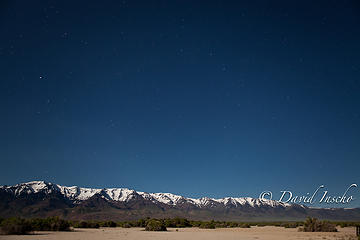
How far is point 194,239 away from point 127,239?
6614mm

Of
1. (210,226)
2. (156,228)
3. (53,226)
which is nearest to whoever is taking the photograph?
(53,226)

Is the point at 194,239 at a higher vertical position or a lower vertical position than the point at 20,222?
lower

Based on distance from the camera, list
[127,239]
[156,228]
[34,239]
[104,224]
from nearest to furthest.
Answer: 1. [34,239]
2. [127,239]
3. [156,228]
4. [104,224]

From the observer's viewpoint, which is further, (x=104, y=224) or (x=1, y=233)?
(x=104, y=224)

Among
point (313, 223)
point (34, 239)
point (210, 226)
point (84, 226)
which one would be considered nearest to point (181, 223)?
point (210, 226)

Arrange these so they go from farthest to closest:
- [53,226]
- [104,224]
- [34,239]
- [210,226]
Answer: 1. [104,224]
2. [210,226]
3. [53,226]
4. [34,239]

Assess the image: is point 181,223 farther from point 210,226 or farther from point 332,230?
point 332,230

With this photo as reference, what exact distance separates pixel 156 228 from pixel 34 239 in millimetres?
25023

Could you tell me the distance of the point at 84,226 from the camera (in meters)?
61.9

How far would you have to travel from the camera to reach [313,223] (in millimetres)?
50219

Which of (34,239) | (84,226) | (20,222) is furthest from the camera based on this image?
(84,226)

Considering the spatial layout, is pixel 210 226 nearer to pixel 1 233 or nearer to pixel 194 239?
pixel 194 239

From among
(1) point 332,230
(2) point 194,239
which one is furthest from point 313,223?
(2) point 194,239

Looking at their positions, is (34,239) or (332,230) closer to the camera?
(34,239)
